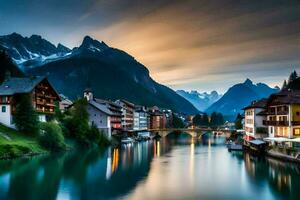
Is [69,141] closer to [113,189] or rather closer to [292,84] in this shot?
[113,189]

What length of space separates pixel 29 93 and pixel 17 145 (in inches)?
684

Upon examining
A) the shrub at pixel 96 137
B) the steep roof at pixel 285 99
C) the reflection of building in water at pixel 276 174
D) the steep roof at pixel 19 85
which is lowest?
the reflection of building in water at pixel 276 174

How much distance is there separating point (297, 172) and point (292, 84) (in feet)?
369

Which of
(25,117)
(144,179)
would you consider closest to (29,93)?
(25,117)

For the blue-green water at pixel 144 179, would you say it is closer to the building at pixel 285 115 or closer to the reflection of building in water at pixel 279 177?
the reflection of building in water at pixel 279 177

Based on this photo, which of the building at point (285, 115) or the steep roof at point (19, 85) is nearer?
the building at point (285, 115)

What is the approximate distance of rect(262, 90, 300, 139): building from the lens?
7381 centimetres

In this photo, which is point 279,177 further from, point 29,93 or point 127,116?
point 127,116

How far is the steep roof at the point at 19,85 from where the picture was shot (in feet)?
282

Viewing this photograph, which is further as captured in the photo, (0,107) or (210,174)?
(0,107)

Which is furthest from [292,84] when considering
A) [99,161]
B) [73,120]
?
[99,161]

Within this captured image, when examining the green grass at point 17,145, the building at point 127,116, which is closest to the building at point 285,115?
the green grass at point 17,145

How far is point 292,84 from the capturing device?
518 feet

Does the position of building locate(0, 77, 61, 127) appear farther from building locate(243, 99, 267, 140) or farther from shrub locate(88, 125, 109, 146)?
building locate(243, 99, 267, 140)
